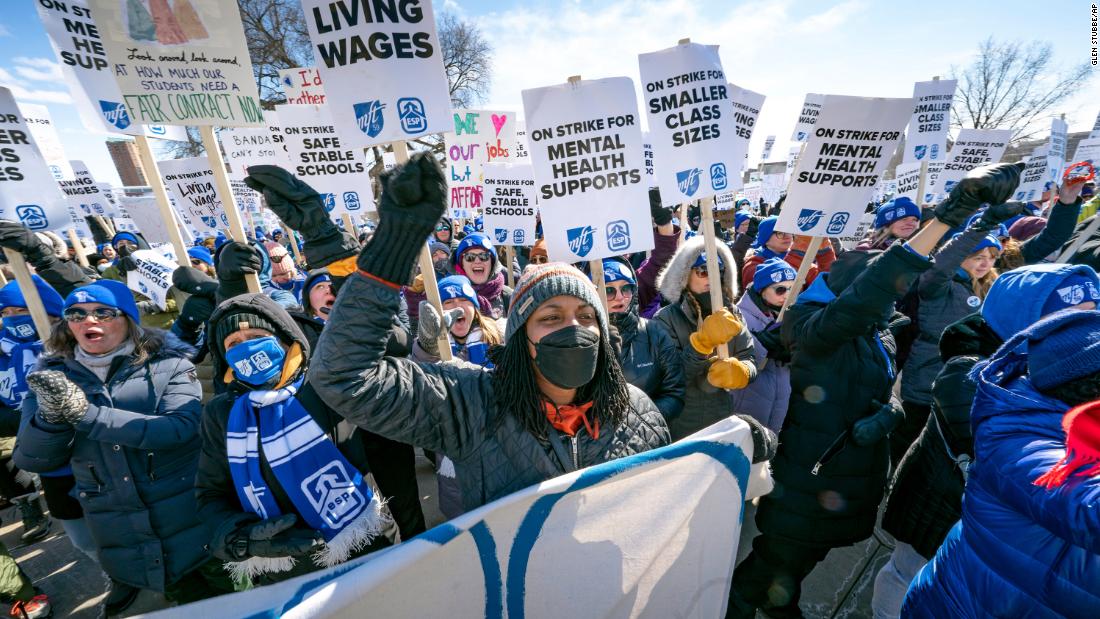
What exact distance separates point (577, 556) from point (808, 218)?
271cm

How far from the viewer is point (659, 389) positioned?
8.75 ft

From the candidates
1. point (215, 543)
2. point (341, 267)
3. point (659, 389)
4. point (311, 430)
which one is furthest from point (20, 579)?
point (659, 389)

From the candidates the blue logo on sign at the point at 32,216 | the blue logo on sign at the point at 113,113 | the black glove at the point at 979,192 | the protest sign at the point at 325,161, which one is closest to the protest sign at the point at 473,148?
the protest sign at the point at 325,161

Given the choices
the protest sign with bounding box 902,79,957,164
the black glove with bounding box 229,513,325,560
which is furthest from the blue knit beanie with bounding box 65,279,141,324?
the protest sign with bounding box 902,79,957,164

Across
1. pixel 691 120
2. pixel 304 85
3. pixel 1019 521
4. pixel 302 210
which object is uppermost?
pixel 304 85

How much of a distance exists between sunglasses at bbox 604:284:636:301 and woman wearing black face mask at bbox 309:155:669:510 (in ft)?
4.63

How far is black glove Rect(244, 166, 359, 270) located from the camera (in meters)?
1.80

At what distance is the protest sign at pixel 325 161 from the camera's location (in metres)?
4.59

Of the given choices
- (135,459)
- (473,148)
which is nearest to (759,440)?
(135,459)

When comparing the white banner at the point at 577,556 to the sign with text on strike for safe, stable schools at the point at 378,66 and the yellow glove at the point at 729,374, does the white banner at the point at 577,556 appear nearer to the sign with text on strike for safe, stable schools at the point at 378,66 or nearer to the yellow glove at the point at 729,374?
the yellow glove at the point at 729,374

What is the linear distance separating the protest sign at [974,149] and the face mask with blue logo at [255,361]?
372 inches

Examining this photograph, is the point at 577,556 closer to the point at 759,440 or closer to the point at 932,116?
the point at 759,440

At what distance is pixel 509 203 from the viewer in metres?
5.09

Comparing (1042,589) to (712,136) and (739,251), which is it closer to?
(712,136)
